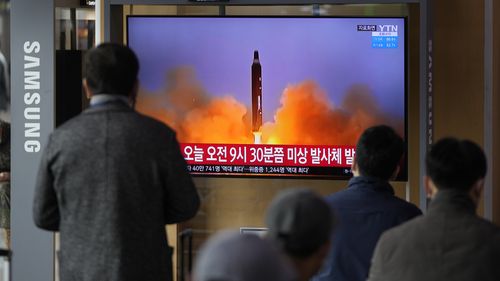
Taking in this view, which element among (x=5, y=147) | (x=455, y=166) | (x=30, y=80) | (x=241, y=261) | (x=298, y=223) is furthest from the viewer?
(x=5, y=147)

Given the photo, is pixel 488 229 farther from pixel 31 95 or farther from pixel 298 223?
pixel 31 95

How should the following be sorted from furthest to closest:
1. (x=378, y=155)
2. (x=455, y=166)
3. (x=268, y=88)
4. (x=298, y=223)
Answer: (x=268, y=88)
(x=378, y=155)
(x=455, y=166)
(x=298, y=223)

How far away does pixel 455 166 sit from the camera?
2.62 meters

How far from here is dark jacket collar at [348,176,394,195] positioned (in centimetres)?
327

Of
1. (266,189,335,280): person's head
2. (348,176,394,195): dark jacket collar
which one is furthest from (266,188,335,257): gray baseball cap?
(348,176,394,195): dark jacket collar

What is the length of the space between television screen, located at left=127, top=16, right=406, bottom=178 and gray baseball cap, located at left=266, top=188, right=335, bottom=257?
329 cm

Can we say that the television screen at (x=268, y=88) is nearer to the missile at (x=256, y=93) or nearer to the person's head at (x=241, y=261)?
the missile at (x=256, y=93)

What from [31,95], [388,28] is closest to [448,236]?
[388,28]

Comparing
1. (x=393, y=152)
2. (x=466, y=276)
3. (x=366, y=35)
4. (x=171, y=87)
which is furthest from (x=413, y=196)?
(x=466, y=276)

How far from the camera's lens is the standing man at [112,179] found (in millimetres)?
3043

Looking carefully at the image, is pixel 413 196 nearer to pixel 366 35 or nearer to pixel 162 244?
pixel 366 35

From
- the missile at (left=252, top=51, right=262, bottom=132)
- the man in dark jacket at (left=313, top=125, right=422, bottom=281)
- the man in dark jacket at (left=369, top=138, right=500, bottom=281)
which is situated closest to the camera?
the man in dark jacket at (left=369, top=138, right=500, bottom=281)

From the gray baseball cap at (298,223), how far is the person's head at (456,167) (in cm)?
81

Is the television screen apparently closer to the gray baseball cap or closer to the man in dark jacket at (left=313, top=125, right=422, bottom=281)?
the man in dark jacket at (left=313, top=125, right=422, bottom=281)
